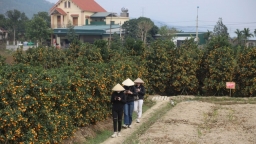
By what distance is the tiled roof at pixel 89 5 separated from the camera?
6556cm

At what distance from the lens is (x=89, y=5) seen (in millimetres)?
69875

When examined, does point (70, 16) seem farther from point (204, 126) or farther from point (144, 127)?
point (204, 126)

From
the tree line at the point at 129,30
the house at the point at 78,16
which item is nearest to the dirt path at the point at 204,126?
the tree line at the point at 129,30

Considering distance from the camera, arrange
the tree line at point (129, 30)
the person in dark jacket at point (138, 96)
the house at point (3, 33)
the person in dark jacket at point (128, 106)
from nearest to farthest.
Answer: the person in dark jacket at point (128, 106) < the person in dark jacket at point (138, 96) < the tree line at point (129, 30) < the house at point (3, 33)

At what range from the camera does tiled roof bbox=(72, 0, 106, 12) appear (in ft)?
215

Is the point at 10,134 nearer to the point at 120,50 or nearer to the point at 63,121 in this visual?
the point at 63,121

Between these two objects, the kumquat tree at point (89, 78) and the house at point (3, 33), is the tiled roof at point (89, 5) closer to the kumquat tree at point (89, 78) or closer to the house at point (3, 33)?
the house at point (3, 33)

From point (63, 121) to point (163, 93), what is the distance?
14408mm

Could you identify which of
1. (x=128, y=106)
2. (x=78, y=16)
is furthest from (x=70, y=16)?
(x=128, y=106)

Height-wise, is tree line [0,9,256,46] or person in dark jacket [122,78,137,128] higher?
tree line [0,9,256,46]

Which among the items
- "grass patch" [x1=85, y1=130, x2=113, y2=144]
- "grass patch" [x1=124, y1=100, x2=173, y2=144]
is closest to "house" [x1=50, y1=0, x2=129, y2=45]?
"grass patch" [x1=124, y1=100, x2=173, y2=144]

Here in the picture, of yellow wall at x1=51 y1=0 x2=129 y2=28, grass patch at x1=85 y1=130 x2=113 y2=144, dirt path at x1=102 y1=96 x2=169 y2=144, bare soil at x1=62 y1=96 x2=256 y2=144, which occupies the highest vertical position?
yellow wall at x1=51 y1=0 x2=129 y2=28

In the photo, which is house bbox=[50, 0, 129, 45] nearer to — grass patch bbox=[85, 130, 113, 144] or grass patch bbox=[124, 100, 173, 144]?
grass patch bbox=[124, 100, 173, 144]

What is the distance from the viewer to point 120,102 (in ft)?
40.0
